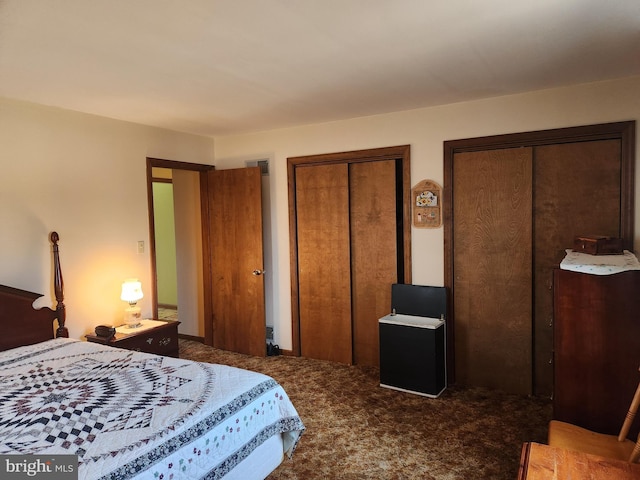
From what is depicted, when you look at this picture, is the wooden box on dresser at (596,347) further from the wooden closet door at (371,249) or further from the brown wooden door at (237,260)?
the brown wooden door at (237,260)

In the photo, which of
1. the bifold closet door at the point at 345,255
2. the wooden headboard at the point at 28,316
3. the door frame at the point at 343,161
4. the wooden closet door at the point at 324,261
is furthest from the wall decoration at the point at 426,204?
the wooden headboard at the point at 28,316

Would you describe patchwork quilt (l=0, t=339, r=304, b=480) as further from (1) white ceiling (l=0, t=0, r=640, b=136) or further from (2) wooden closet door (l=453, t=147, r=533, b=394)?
(2) wooden closet door (l=453, t=147, r=533, b=394)

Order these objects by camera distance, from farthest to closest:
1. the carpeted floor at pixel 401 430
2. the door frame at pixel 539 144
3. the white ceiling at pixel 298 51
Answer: the door frame at pixel 539 144
the carpeted floor at pixel 401 430
the white ceiling at pixel 298 51

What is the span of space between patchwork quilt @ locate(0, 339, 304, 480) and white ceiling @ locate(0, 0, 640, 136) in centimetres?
168

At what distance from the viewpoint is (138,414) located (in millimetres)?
1830

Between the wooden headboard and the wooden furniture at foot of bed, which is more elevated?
the wooden headboard

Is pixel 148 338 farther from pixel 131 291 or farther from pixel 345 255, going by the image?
pixel 345 255

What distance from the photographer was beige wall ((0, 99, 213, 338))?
119 inches

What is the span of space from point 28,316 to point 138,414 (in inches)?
67.4

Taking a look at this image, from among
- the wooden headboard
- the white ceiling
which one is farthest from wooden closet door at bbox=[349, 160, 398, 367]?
the wooden headboard

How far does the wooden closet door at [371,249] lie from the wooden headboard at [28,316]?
2.42 meters

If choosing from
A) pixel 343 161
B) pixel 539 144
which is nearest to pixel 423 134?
pixel 343 161

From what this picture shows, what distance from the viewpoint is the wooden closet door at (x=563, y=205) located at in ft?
10.1

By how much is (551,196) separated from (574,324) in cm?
127
